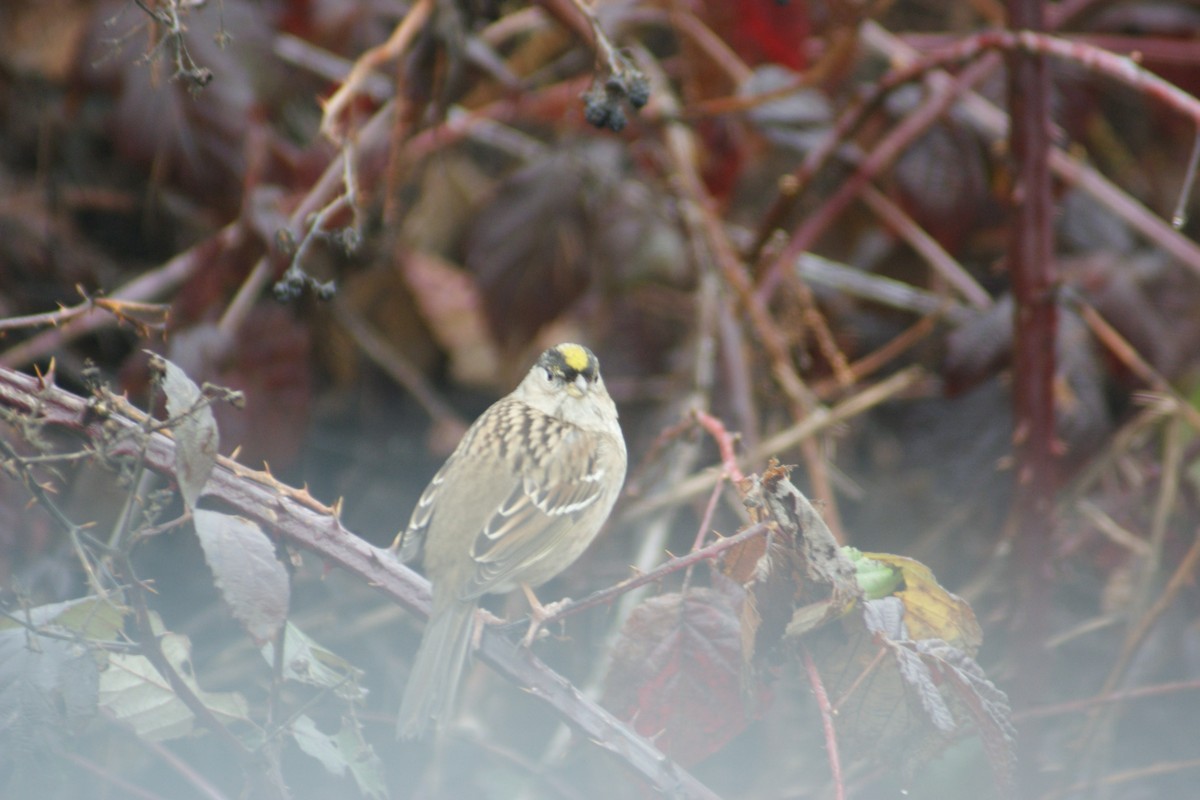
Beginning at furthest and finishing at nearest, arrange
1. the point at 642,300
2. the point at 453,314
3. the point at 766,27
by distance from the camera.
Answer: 1. the point at 453,314
2. the point at 642,300
3. the point at 766,27

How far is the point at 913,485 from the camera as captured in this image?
9.73ft

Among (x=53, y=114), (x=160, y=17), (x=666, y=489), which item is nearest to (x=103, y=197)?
(x=53, y=114)

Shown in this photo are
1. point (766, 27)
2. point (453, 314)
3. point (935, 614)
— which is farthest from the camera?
point (453, 314)

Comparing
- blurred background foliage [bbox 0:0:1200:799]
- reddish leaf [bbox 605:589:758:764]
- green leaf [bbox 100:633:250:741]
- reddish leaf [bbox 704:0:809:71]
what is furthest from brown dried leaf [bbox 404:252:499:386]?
reddish leaf [bbox 605:589:758:764]

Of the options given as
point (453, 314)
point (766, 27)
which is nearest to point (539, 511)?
point (766, 27)

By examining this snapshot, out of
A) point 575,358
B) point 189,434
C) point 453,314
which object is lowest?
point 453,314

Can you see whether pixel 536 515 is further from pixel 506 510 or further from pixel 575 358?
pixel 575 358

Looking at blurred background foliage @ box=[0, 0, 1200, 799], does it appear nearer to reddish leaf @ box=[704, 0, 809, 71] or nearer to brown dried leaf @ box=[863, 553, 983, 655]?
reddish leaf @ box=[704, 0, 809, 71]

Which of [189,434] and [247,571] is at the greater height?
[189,434]

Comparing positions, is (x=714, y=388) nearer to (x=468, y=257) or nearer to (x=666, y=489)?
(x=666, y=489)

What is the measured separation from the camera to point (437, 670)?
1264 millimetres

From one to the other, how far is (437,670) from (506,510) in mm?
342

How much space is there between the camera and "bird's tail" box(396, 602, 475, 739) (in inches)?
49.5

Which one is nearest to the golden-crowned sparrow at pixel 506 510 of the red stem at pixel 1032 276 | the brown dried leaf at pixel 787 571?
the brown dried leaf at pixel 787 571
